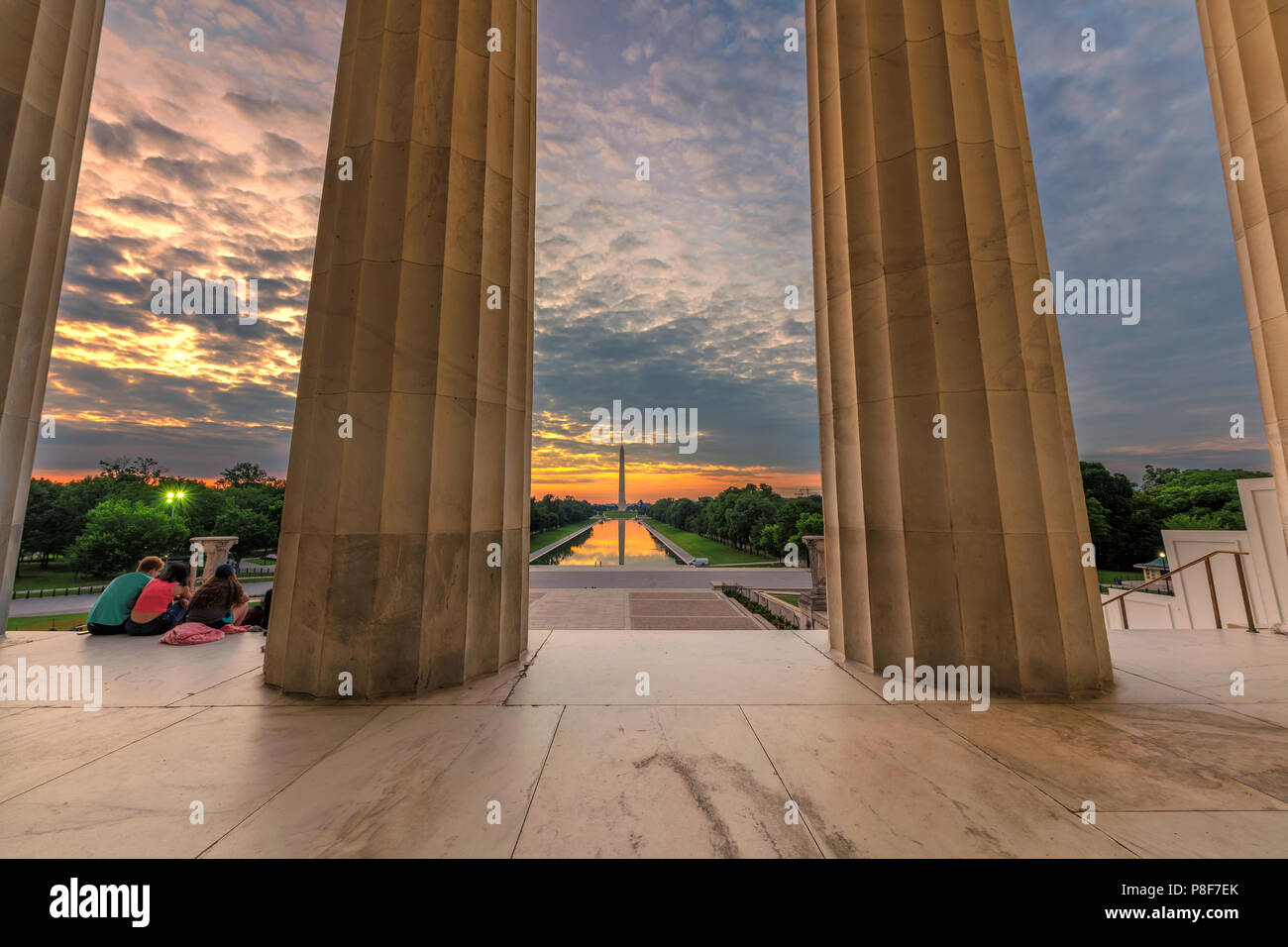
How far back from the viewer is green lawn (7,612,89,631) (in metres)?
29.5

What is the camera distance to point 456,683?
21.9 ft

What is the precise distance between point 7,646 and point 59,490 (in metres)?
89.4

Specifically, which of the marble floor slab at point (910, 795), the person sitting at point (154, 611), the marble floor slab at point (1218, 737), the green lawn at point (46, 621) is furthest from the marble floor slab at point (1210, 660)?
the green lawn at point (46, 621)

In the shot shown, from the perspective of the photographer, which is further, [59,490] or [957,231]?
[59,490]

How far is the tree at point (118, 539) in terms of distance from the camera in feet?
183

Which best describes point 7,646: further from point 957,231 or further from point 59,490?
point 59,490

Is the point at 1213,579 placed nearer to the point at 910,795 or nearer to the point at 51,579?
the point at 910,795

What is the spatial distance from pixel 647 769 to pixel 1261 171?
15.7 meters

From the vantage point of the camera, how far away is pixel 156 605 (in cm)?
916

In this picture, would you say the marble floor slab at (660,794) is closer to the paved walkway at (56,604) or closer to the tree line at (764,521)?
the paved walkway at (56,604)

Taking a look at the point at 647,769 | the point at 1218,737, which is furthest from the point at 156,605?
the point at 1218,737

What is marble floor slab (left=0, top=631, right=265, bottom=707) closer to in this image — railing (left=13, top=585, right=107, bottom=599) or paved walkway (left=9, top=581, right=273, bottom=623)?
paved walkway (left=9, top=581, right=273, bottom=623)

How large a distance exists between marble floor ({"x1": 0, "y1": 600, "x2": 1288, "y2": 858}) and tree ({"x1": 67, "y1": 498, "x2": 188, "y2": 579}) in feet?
227
